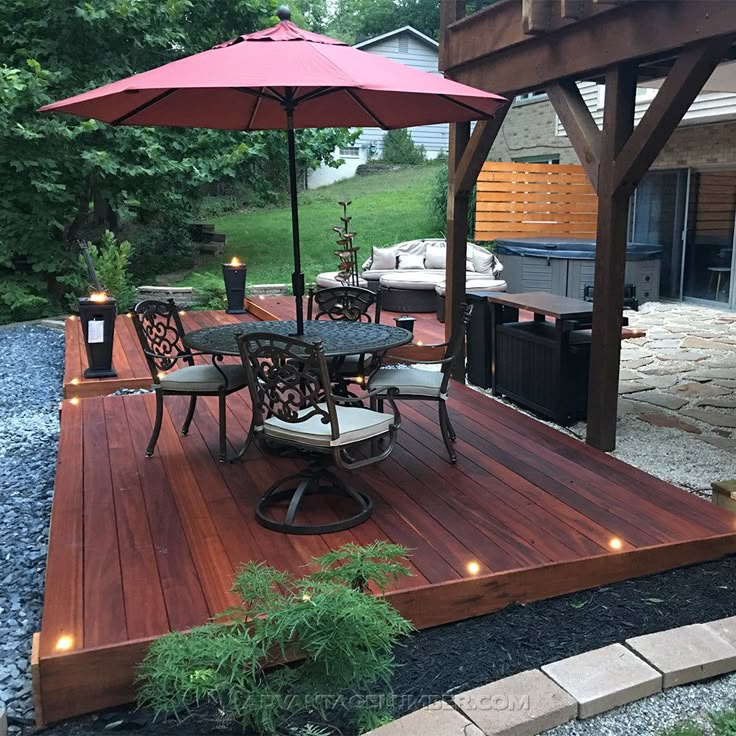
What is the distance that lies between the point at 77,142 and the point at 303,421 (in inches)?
308

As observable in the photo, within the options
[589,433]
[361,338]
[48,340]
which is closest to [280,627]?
[361,338]

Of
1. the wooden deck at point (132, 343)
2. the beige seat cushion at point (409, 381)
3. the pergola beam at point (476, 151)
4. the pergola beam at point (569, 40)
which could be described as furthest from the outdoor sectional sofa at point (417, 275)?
the beige seat cushion at point (409, 381)

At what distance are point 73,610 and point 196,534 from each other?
669 millimetres

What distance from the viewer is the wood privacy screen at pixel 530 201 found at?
1094cm

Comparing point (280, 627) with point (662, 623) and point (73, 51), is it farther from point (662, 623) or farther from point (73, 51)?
point (73, 51)

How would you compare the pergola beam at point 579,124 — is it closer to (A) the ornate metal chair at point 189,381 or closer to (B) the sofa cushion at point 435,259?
(A) the ornate metal chair at point 189,381

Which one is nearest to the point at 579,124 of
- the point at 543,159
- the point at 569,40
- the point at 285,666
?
the point at 569,40

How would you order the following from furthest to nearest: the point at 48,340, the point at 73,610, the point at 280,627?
the point at 48,340
the point at 73,610
the point at 280,627

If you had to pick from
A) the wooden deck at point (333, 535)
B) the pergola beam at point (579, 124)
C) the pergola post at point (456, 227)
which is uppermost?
the pergola beam at point (579, 124)

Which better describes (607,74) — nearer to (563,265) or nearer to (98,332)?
(98,332)

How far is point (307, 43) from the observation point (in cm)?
315

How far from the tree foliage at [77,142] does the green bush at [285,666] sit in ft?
25.8

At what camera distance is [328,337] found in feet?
12.7

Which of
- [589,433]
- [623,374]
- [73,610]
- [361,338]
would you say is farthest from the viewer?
[623,374]
